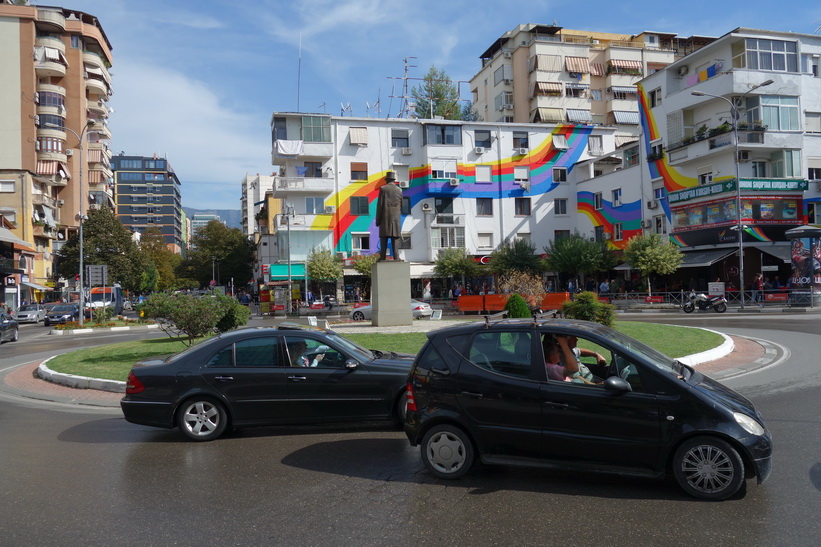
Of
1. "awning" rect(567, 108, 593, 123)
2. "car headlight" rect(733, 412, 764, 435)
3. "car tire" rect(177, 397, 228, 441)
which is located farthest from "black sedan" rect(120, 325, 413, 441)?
"awning" rect(567, 108, 593, 123)

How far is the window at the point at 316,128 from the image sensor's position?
50.3 metres

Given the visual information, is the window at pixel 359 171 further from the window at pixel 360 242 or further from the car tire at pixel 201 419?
the car tire at pixel 201 419

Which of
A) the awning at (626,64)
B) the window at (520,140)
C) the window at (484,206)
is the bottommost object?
the window at (484,206)

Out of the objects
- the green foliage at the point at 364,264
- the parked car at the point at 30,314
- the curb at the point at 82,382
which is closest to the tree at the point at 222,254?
the parked car at the point at 30,314

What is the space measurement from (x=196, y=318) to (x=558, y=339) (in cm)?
1032

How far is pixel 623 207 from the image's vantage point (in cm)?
4791

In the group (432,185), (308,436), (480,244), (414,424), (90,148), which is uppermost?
(90,148)

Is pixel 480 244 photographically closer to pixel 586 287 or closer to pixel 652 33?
pixel 586 287

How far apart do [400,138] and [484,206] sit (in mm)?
9107

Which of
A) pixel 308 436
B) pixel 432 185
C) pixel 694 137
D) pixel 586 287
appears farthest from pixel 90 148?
pixel 308 436

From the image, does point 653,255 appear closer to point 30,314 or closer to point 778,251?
point 778,251

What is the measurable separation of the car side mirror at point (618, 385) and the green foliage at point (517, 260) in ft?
140

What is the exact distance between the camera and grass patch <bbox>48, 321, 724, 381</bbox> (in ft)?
43.9

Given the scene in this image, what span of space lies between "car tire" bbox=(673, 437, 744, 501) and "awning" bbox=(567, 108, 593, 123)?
57.5 m
